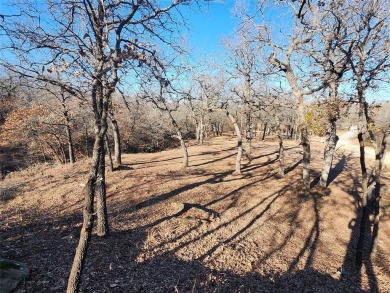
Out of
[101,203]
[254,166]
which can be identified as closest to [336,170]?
[254,166]

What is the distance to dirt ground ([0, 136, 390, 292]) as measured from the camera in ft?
20.1

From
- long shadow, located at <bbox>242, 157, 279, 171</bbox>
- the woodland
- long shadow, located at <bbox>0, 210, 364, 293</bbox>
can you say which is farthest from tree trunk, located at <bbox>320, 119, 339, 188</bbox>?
long shadow, located at <bbox>0, 210, 364, 293</bbox>

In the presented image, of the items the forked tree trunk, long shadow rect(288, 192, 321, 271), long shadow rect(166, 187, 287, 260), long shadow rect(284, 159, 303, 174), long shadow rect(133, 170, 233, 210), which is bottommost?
long shadow rect(288, 192, 321, 271)

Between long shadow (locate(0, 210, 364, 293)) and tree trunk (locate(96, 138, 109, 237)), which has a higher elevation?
tree trunk (locate(96, 138, 109, 237))

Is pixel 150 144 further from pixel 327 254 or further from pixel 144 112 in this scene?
pixel 327 254

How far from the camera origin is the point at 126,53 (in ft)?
11.4

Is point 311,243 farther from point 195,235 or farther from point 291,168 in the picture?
point 291,168

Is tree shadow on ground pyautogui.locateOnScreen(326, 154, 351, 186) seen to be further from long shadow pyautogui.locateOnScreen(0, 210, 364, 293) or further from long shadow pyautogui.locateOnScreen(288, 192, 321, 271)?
long shadow pyautogui.locateOnScreen(0, 210, 364, 293)

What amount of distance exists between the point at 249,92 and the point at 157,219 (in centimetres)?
1290

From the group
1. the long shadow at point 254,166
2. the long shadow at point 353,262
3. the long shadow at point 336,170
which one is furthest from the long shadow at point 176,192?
the long shadow at point 353,262

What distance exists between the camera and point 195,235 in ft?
27.5

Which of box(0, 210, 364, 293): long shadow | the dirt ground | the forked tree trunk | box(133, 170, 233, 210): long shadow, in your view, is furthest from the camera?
box(133, 170, 233, 210): long shadow

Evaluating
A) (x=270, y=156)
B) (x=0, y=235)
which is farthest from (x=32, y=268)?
(x=270, y=156)

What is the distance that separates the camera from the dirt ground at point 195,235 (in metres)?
6.14
